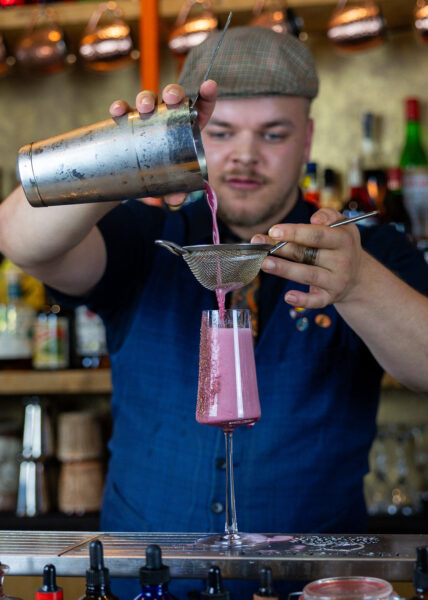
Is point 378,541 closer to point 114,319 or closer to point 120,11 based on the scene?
point 114,319

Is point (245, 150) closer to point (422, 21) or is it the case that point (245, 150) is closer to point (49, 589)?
point (422, 21)

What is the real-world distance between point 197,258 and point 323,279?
178 millimetres

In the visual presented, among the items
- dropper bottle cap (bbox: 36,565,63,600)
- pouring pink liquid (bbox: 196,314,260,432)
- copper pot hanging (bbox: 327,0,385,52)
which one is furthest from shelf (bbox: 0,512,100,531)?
dropper bottle cap (bbox: 36,565,63,600)

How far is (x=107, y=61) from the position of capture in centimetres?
231

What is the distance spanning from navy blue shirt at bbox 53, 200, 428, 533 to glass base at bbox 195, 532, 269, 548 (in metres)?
0.40

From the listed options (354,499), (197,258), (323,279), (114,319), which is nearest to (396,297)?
(323,279)

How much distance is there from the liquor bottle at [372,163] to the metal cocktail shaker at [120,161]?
1.56 meters

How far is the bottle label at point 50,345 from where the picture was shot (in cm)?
249

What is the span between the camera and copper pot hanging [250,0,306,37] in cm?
217

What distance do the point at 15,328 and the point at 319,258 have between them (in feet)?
4.95

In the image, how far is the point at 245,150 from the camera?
5.39ft

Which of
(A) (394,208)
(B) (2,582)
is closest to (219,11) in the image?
(A) (394,208)

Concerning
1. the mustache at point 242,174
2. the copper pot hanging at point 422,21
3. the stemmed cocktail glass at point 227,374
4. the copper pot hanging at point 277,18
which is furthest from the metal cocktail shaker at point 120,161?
the copper pot hanging at point 422,21

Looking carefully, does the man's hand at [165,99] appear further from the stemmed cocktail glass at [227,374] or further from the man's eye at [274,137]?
the man's eye at [274,137]
